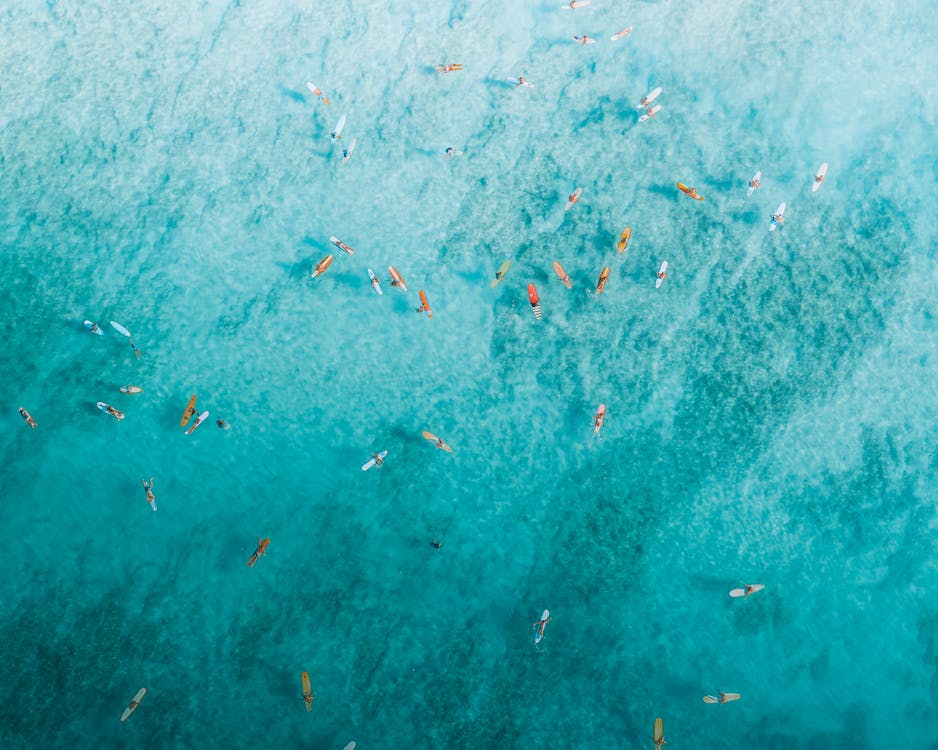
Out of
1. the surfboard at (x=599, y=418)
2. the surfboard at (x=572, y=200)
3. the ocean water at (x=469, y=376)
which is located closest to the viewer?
the ocean water at (x=469, y=376)

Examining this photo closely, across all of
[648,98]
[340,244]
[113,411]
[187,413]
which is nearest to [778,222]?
[648,98]

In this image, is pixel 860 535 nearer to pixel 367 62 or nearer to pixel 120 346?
pixel 367 62

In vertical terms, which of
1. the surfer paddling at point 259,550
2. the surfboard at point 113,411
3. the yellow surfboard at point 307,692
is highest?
the surfboard at point 113,411

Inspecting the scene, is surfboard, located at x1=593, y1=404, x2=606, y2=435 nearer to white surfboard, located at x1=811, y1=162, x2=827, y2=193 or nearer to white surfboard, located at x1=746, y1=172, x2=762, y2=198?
white surfboard, located at x1=746, y1=172, x2=762, y2=198

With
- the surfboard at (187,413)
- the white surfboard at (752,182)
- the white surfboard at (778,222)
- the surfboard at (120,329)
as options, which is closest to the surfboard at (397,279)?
the surfboard at (187,413)

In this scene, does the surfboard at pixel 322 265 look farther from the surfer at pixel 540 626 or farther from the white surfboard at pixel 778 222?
the white surfboard at pixel 778 222

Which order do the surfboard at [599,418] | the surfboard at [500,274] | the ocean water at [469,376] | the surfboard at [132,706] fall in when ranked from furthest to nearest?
the surfboard at [500,274]
the surfboard at [599,418]
the ocean water at [469,376]
the surfboard at [132,706]

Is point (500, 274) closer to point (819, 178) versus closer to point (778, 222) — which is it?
point (778, 222)
